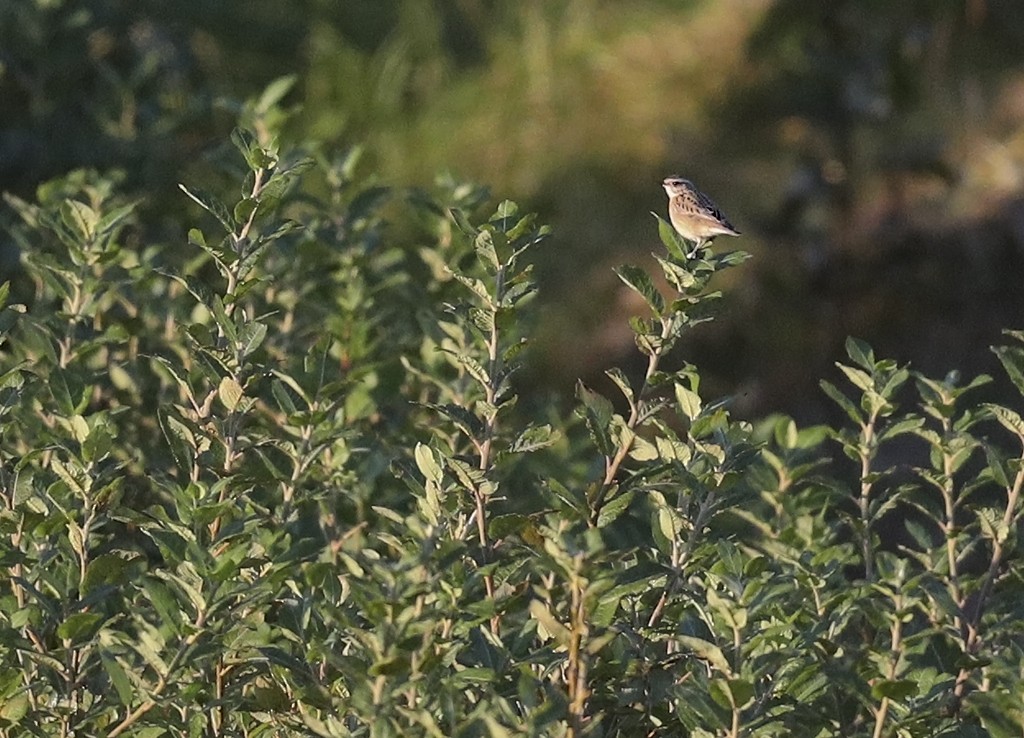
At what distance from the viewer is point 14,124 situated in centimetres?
526

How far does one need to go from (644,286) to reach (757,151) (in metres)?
5.40

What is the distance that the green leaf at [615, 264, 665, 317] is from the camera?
2.58m

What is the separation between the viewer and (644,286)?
2.62m

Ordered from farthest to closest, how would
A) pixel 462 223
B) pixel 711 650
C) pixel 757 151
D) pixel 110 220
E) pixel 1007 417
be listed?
pixel 757 151 < pixel 110 220 < pixel 462 223 < pixel 1007 417 < pixel 711 650

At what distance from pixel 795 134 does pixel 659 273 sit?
114 centimetres

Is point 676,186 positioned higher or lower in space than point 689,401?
lower

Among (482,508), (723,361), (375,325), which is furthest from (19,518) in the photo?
(723,361)

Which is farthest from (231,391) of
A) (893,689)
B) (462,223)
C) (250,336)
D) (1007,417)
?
(1007,417)

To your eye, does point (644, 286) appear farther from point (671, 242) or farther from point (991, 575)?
point (991, 575)

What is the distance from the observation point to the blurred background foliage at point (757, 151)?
7.00m

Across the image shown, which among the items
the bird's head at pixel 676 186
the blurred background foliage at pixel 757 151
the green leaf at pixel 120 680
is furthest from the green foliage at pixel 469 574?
the blurred background foliage at pixel 757 151

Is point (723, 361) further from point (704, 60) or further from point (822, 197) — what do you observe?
point (704, 60)

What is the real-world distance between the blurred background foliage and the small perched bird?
6.50 ft

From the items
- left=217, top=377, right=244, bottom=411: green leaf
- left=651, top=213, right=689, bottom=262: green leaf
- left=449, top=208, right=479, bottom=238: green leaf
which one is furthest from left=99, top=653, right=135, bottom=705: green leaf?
left=651, top=213, right=689, bottom=262: green leaf
